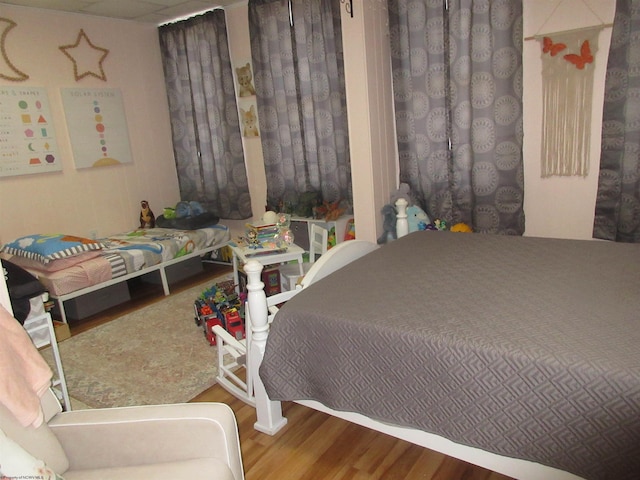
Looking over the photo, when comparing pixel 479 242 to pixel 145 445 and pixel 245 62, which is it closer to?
pixel 145 445

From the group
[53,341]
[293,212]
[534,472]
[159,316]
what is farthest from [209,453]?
[293,212]

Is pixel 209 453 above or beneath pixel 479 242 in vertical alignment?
beneath

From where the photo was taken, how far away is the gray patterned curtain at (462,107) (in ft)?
10.4

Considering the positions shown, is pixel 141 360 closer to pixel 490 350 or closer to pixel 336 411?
pixel 336 411

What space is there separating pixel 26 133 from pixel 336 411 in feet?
11.8

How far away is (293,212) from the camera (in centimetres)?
428

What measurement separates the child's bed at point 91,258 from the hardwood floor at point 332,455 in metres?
1.91

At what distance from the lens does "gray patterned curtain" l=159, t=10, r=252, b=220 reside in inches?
181

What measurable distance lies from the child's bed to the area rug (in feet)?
1.12

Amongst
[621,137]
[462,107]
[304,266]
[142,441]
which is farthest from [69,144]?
[621,137]

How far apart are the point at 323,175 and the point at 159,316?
1.79m

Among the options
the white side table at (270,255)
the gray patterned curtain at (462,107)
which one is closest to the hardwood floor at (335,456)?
the white side table at (270,255)

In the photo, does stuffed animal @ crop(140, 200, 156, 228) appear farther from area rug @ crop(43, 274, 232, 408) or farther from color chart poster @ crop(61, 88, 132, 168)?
area rug @ crop(43, 274, 232, 408)

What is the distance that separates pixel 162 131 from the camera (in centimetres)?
510
